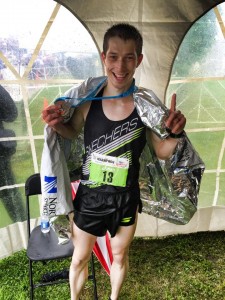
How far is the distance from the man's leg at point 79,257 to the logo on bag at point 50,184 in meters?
0.25

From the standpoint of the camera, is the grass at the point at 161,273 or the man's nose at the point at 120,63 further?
the grass at the point at 161,273

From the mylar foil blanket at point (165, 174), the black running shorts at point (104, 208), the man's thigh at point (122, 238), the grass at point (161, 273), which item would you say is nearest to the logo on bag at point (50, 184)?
the black running shorts at point (104, 208)

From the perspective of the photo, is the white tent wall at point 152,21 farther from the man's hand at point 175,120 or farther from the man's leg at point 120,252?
the man's leg at point 120,252

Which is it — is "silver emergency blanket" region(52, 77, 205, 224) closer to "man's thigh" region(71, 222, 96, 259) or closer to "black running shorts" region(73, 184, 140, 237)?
"black running shorts" region(73, 184, 140, 237)

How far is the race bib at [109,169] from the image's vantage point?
146 cm

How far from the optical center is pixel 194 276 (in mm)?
2275

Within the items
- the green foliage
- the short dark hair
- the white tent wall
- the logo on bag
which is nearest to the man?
the short dark hair

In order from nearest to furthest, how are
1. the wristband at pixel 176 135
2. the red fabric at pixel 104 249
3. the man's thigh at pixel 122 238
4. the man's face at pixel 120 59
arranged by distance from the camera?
1. the man's face at pixel 120 59
2. the wristband at pixel 176 135
3. the man's thigh at pixel 122 238
4. the red fabric at pixel 104 249

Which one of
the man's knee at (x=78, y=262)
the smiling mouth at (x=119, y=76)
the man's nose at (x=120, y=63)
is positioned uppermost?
the man's nose at (x=120, y=63)

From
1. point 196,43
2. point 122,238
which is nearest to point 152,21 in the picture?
point 196,43

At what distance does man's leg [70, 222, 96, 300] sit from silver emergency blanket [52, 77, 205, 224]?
0.34 metres

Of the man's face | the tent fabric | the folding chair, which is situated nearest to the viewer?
the man's face

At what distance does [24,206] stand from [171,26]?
1.66 m

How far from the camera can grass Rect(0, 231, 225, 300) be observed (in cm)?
209
